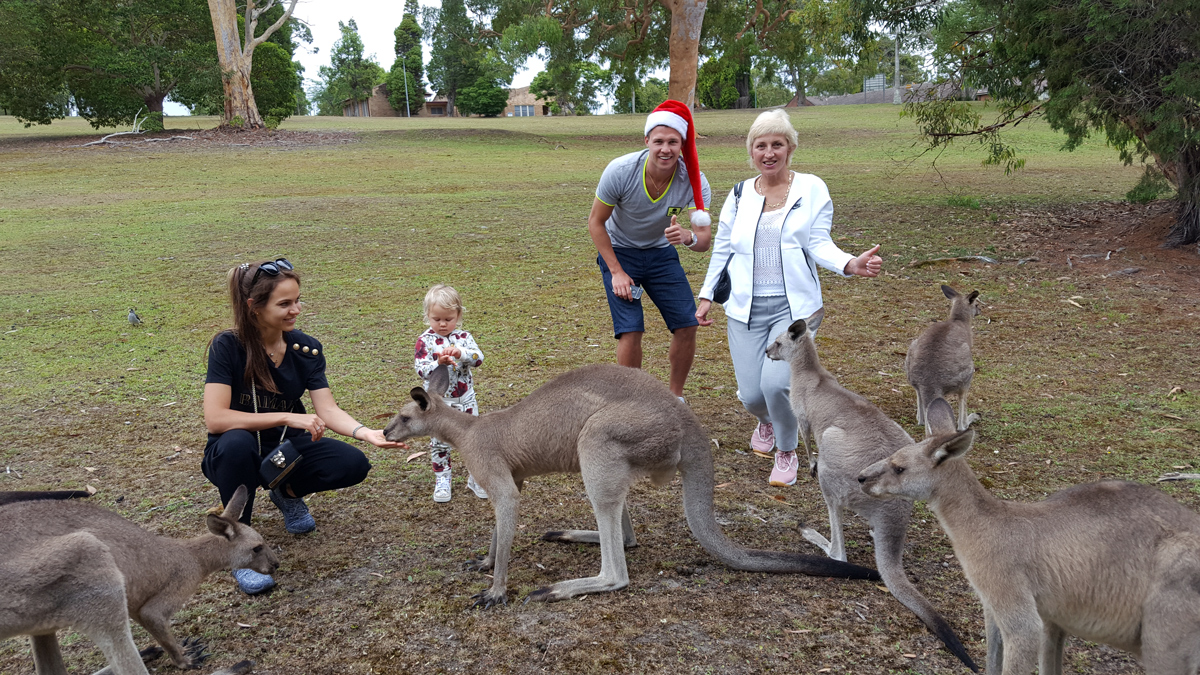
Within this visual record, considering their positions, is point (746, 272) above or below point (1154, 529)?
above

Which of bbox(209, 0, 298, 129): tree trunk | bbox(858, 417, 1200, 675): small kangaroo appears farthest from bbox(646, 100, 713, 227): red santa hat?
bbox(209, 0, 298, 129): tree trunk

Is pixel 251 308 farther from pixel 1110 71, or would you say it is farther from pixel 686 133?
pixel 1110 71

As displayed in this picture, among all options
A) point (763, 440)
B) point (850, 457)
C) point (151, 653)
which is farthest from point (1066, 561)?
point (151, 653)

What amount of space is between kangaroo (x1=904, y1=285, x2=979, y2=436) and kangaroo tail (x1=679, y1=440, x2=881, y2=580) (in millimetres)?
1261

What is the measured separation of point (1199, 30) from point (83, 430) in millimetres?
8670

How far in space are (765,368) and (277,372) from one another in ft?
6.82

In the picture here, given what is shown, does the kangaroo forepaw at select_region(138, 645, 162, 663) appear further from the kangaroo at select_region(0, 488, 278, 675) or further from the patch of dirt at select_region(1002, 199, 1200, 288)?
the patch of dirt at select_region(1002, 199, 1200, 288)

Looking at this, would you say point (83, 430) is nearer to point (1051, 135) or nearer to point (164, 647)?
point (164, 647)

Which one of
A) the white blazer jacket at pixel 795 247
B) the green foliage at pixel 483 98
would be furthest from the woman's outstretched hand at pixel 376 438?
the green foliage at pixel 483 98

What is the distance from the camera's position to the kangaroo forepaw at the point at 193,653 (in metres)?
2.58

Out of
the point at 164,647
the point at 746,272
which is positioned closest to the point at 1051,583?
the point at 746,272

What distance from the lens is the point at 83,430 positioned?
4.54 metres

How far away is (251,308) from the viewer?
3.14 metres

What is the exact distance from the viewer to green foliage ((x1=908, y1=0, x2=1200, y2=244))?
7184 millimetres
